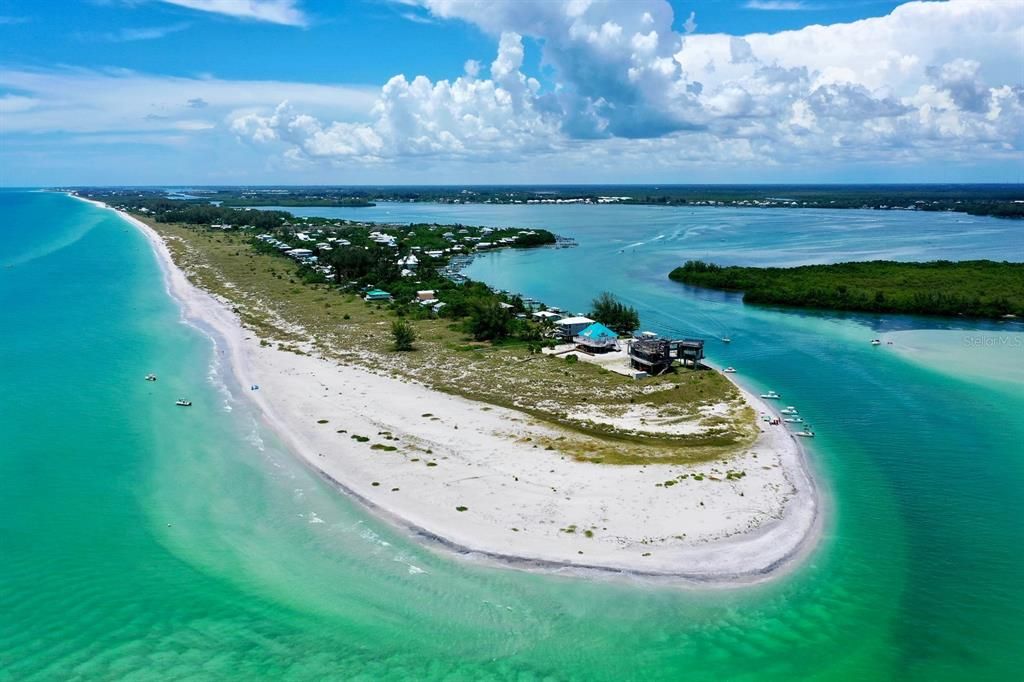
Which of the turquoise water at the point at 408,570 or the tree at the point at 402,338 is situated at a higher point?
the tree at the point at 402,338

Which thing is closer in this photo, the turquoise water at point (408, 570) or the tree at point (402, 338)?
the turquoise water at point (408, 570)

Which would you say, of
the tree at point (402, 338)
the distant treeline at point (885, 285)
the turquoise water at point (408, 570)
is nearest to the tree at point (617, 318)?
the turquoise water at point (408, 570)

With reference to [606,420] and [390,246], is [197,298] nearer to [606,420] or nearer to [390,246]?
[390,246]

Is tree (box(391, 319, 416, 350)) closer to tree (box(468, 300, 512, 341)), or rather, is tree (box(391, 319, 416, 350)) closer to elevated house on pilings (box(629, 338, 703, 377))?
tree (box(468, 300, 512, 341))

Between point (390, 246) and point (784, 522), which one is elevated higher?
point (390, 246)

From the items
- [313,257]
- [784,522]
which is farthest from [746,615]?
[313,257]

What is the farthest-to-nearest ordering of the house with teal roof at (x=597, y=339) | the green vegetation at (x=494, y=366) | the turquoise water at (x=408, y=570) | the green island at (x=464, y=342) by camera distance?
1. the house with teal roof at (x=597, y=339)
2. the green island at (x=464, y=342)
3. the green vegetation at (x=494, y=366)
4. the turquoise water at (x=408, y=570)

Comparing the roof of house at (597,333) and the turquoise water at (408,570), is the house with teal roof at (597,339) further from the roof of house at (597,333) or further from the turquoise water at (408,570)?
the turquoise water at (408,570)
